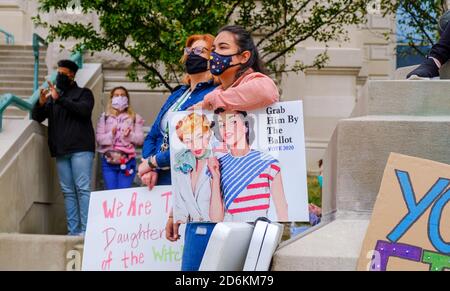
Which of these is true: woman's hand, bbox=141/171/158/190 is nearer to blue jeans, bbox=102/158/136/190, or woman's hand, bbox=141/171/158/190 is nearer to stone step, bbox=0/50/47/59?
blue jeans, bbox=102/158/136/190

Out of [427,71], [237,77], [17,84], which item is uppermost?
[17,84]

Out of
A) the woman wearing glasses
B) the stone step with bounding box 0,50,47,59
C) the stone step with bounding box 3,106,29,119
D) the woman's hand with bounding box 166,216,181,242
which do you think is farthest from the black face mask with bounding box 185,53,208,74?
the stone step with bounding box 0,50,47,59

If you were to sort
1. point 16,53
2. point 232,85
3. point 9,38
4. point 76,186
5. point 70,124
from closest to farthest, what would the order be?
1. point 232,85
2. point 76,186
3. point 70,124
4. point 16,53
5. point 9,38

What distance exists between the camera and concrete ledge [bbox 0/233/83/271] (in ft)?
22.8

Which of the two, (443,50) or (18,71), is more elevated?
(18,71)

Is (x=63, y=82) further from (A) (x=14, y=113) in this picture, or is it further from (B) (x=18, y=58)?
(B) (x=18, y=58)

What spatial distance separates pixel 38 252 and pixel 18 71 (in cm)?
654

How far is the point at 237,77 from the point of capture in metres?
4.00

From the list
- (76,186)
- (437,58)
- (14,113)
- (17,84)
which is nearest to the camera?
(437,58)

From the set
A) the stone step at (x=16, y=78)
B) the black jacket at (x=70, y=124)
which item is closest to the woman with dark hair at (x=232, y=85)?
the black jacket at (x=70, y=124)

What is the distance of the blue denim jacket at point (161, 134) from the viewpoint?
4195 mm

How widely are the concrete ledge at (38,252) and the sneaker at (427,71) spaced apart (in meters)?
3.51

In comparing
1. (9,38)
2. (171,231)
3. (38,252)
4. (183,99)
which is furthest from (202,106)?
(9,38)
